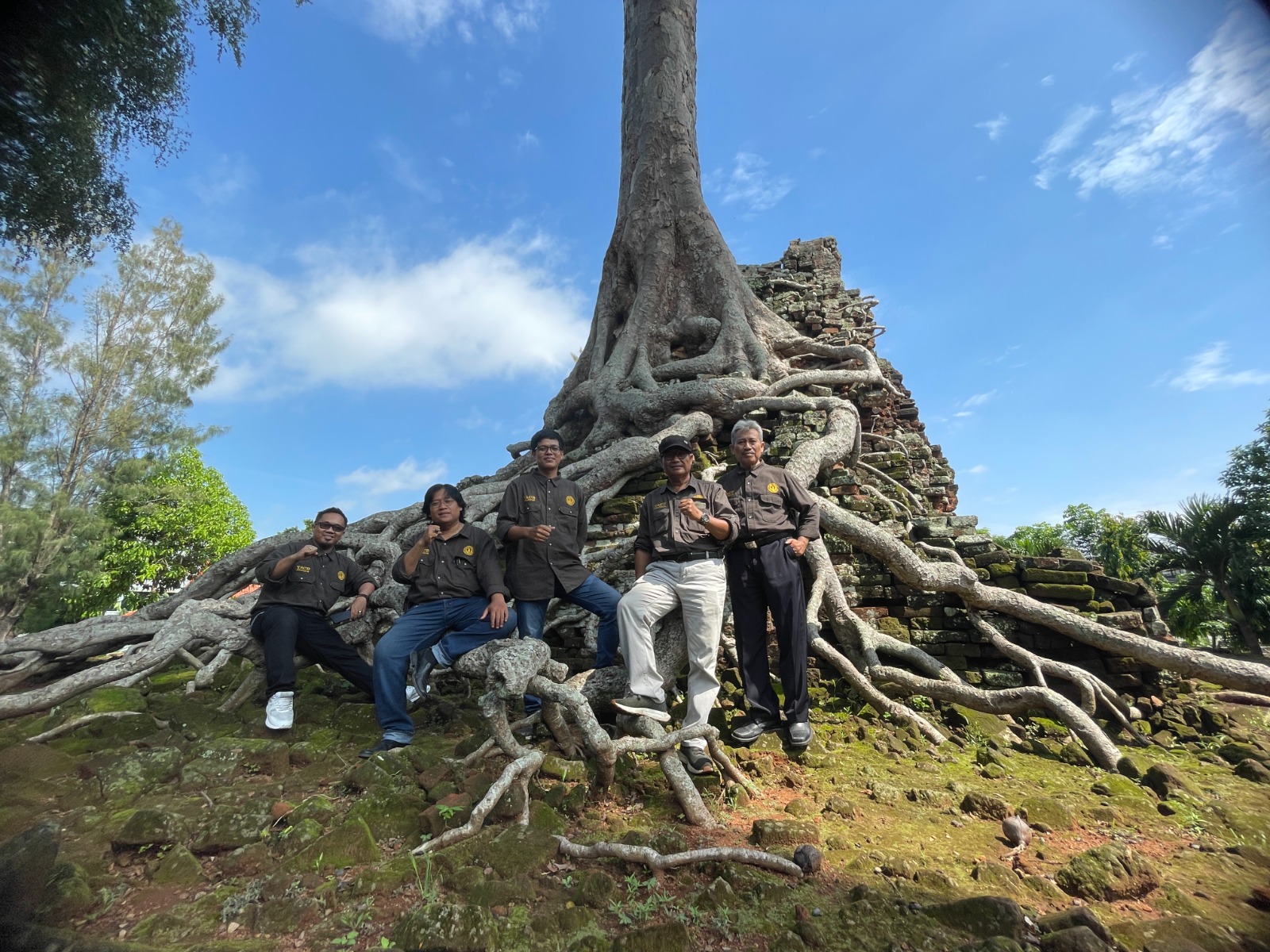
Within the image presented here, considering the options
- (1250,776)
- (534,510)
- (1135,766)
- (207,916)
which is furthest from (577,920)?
(1250,776)

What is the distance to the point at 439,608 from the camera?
3367 mm

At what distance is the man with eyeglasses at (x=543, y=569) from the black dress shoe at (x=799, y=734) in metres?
1.09

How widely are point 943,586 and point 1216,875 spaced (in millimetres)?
2026

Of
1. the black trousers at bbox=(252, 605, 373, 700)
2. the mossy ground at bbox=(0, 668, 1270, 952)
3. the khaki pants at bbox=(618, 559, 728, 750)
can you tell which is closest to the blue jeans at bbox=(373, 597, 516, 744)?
the mossy ground at bbox=(0, 668, 1270, 952)

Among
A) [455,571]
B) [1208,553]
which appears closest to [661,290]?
[455,571]

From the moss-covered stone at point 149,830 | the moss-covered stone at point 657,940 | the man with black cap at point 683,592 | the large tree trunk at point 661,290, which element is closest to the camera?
the moss-covered stone at point 657,940

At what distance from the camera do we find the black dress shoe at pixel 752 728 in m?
3.24

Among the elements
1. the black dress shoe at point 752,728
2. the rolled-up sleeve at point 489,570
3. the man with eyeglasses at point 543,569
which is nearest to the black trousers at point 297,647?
the rolled-up sleeve at point 489,570

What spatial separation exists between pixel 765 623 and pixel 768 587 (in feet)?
0.75

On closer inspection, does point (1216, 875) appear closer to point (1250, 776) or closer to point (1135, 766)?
point (1135, 766)

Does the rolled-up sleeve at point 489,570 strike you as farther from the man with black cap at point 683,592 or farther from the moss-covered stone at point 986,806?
the moss-covered stone at point 986,806

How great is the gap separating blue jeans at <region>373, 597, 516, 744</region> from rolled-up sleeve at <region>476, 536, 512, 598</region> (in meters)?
0.12

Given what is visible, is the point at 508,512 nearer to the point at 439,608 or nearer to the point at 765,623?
the point at 439,608

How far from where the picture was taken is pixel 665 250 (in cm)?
820
